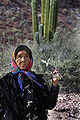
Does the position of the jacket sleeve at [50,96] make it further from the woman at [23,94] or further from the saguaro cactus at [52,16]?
the saguaro cactus at [52,16]

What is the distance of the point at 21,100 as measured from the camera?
186cm

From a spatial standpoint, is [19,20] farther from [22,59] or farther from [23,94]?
[23,94]

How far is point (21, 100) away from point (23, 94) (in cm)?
7

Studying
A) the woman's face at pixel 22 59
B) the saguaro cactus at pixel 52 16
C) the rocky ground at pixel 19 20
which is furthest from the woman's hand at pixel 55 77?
the rocky ground at pixel 19 20

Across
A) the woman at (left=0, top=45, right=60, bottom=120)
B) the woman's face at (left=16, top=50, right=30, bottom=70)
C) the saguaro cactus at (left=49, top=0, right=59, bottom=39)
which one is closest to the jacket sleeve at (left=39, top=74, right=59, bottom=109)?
the woman at (left=0, top=45, right=60, bottom=120)

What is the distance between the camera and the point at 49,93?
2.03 metres

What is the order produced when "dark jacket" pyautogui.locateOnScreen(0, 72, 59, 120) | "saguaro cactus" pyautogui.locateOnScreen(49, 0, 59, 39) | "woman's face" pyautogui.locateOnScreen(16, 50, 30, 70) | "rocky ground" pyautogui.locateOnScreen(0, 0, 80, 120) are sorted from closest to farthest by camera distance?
1. "dark jacket" pyautogui.locateOnScreen(0, 72, 59, 120)
2. "woman's face" pyautogui.locateOnScreen(16, 50, 30, 70)
3. "saguaro cactus" pyautogui.locateOnScreen(49, 0, 59, 39)
4. "rocky ground" pyautogui.locateOnScreen(0, 0, 80, 120)

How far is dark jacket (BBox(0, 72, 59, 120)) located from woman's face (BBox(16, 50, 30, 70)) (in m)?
0.12

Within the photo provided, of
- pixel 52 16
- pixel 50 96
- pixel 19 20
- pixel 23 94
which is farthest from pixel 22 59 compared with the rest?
pixel 19 20

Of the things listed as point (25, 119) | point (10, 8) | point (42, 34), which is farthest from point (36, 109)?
point (10, 8)

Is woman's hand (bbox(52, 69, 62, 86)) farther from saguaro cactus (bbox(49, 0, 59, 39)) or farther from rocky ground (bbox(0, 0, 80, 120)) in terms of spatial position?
rocky ground (bbox(0, 0, 80, 120))

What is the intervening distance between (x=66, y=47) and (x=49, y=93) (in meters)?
4.11

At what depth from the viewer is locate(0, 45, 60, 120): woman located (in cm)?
184

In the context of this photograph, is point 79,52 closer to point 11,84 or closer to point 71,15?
point 11,84
